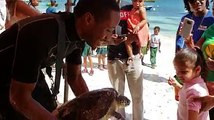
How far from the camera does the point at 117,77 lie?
4156mm

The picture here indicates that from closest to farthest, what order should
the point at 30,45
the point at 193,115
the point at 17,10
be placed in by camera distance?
the point at 30,45, the point at 193,115, the point at 17,10

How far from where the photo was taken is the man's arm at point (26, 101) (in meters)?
1.50

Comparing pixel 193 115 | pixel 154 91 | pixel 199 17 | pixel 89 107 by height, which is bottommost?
pixel 154 91

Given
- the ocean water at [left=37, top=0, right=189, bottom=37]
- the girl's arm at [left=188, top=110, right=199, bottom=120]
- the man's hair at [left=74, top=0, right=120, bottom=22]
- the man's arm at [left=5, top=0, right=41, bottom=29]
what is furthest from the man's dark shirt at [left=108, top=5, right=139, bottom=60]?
the ocean water at [left=37, top=0, right=189, bottom=37]

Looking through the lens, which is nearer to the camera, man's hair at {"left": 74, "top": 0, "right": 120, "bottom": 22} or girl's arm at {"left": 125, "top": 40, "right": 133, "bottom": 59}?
man's hair at {"left": 74, "top": 0, "right": 120, "bottom": 22}

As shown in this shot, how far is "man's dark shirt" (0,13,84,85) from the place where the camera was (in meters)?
1.49

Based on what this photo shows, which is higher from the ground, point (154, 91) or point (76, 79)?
point (76, 79)

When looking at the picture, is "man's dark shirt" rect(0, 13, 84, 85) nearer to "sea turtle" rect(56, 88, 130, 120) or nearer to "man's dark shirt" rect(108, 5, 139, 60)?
"sea turtle" rect(56, 88, 130, 120)

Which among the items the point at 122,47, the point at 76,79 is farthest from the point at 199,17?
the point at 76,79

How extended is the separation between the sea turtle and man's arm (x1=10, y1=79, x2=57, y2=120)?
152 mm

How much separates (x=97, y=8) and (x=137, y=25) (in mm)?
2357

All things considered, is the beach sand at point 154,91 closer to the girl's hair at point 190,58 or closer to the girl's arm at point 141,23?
the girl's arm at point 141,23

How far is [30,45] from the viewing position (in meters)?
1.49

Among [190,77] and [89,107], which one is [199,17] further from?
[89,107]
